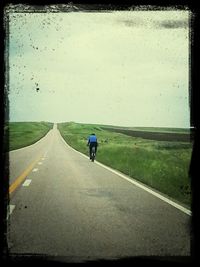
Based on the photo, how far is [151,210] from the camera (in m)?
8.60

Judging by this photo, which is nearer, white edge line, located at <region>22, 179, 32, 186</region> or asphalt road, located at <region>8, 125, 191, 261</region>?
asphalt road, located at <region>8, 125, 191, 261</region>

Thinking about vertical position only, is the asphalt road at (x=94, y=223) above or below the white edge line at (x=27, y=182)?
below

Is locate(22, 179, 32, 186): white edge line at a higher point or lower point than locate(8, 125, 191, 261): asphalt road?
higher

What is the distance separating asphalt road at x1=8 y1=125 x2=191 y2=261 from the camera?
5699 millimetres

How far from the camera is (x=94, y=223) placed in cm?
733

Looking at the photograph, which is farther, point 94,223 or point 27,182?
point 27,182

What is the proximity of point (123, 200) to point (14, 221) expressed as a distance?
3228 mm

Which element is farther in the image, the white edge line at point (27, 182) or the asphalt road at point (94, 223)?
the white edge line at point (27, 182)

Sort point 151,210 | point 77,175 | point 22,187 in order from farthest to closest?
point 77,175 → point 22,187 → point 151,210

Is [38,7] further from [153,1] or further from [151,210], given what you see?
[151,210]

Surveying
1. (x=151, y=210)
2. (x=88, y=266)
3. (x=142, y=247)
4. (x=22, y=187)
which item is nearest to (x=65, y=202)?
(x=151, y=210)

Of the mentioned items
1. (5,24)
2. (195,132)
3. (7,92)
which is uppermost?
(5,24)

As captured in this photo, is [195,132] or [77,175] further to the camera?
[77,175]

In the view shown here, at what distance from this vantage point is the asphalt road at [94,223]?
5.70 m
